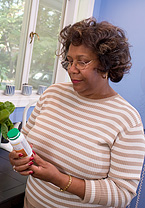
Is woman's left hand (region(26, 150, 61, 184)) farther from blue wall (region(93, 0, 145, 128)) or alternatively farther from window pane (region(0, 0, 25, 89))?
blue wall (region(93, 0, 145, 128))

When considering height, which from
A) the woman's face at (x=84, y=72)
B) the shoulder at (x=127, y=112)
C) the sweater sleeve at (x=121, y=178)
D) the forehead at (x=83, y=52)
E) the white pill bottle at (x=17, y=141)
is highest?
the forehead at (x=83, y=52)

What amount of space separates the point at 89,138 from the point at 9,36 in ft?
4.40

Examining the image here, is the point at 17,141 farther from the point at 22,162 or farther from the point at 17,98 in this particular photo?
the point at 17,98

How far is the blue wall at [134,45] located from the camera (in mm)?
2279

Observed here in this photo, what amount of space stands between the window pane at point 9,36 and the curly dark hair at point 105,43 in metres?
1.07

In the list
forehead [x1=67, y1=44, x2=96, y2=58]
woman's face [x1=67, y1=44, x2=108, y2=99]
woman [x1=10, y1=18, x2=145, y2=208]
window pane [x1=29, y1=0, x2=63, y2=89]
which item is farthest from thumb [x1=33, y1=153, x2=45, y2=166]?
window pane [x1=29, y1=0, x2=63, y2=89]

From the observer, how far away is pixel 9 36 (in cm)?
195

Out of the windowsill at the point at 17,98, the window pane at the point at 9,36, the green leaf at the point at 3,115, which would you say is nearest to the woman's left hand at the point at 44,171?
the green leaf at the point at 3,115

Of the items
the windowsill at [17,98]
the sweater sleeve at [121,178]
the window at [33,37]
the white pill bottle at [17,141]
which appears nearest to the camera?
the white pill bottle at [17,141]

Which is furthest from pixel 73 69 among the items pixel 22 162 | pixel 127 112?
pixel 22 162

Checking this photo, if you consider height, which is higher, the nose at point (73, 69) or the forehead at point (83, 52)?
the forehead at point (83, 52)

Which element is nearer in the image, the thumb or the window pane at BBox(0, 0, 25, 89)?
the thumb

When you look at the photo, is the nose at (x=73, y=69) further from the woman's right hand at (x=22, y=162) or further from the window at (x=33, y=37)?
the window at (x=33, y=37)

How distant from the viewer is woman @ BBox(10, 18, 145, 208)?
849 millimetres
